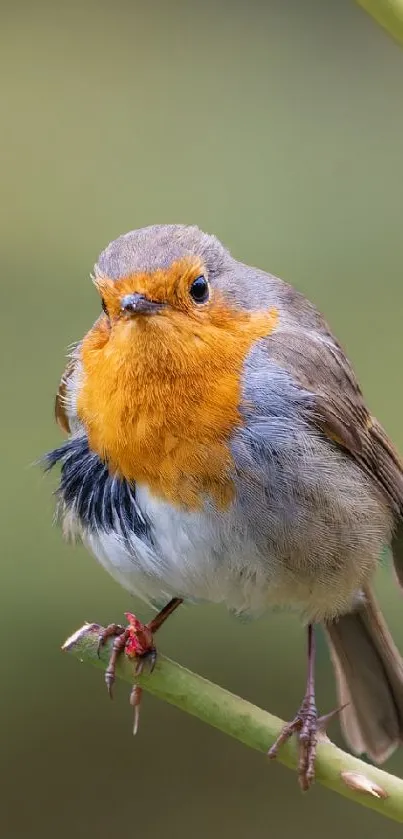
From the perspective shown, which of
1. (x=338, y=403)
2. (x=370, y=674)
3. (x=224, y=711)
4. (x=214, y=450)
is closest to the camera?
(x=224, y=711)

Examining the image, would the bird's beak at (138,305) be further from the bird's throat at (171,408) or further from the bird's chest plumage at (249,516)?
the bird's chest plumage at (249,516)

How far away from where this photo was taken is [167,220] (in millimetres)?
4176

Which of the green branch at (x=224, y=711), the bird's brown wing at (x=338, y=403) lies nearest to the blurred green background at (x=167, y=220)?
the bird's brown wing at (x=338, y=403)

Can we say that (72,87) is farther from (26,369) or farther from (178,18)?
(26,369)

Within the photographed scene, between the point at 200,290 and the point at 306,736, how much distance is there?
2.42ft

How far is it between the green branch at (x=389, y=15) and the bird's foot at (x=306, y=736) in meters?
0.89

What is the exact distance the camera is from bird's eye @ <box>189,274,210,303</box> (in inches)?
77.6

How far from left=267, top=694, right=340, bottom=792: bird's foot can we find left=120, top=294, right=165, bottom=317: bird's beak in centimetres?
64

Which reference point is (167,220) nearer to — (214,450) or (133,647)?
(214,450)

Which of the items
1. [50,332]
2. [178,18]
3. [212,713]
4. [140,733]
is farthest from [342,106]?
[212,713]

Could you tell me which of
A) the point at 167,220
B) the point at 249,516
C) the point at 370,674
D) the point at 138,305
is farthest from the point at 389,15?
the point at 167,220

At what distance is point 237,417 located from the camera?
2014mm

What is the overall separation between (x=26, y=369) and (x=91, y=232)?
1.80ft

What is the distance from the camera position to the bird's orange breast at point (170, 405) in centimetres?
194
